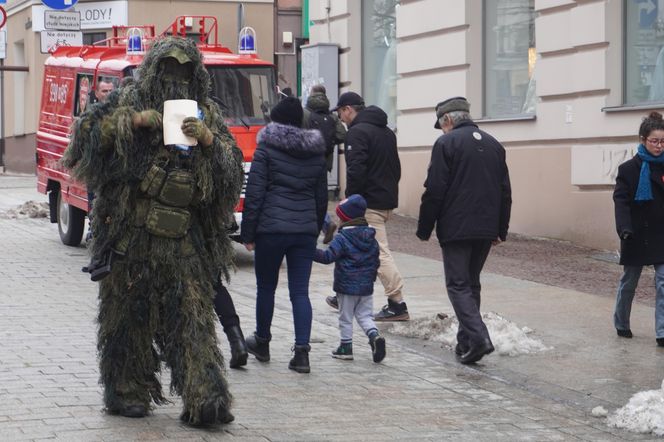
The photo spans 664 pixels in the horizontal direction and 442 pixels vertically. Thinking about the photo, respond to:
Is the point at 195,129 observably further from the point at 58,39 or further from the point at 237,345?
the point at 58,39

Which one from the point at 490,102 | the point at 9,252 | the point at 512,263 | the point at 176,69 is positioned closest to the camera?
the point at 176,69

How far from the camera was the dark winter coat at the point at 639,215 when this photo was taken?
9.70 meters

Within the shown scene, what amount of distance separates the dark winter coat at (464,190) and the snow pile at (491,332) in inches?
32.7

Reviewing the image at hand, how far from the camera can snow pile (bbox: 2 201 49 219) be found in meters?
20.2

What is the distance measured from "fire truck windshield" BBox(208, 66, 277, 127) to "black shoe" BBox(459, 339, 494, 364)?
6.44 meters

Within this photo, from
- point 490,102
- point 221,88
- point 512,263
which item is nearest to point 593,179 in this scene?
point 512,263

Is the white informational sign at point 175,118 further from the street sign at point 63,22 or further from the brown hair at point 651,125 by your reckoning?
the street sign at point 63,22

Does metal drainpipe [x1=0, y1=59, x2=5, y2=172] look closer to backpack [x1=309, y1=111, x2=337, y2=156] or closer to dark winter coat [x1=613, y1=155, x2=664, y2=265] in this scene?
backpack [x1=309, y1=111, x2=337, y2=156]

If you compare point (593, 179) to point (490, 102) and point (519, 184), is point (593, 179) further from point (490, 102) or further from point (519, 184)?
point (490, 102)

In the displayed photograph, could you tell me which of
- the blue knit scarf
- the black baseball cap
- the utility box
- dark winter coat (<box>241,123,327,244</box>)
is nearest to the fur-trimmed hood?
dark winter coat (<box>241,123,327,244</box>)

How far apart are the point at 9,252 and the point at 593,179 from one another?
710 centimetres

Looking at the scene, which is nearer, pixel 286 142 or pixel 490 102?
pixel 286 142

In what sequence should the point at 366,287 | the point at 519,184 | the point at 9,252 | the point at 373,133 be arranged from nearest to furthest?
1. the point at 366,287
2. the point at 373,133
3. the point at 9,252
4. the point at 519,184

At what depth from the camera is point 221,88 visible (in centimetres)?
1501
